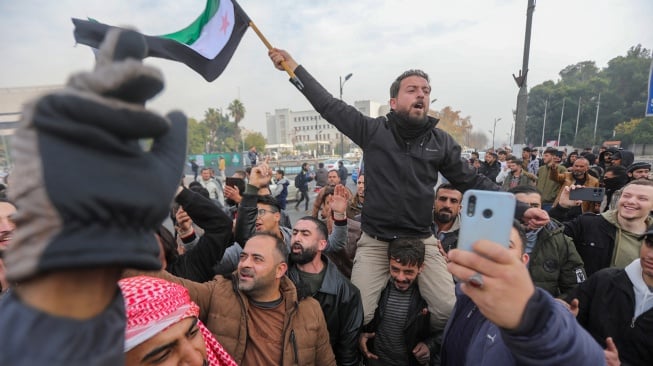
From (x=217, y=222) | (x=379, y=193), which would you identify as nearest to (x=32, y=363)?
(x=217, y=222)

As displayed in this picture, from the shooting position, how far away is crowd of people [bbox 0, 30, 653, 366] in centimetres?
49

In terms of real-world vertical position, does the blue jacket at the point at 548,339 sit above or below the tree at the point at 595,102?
below

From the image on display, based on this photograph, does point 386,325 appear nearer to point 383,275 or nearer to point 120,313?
point 383,275

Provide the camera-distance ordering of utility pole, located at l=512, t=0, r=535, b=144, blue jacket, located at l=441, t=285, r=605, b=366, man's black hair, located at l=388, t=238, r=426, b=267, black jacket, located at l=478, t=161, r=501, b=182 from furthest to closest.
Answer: black jacket, located at l=478, t=161, r=501, b=182 < utility pole, located at l=512, t=0, r=535, b=144 < man's black hair, located at l=388, t=238, r=426, b=267 < blue jacket, located at l=441, t=285, r=605, b=366

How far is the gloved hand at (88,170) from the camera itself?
0.47 metres

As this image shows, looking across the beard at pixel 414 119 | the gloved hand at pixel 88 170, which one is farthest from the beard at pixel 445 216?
the gloved hand at pixel 88 170

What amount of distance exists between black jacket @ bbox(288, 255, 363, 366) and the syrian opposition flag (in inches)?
92.9

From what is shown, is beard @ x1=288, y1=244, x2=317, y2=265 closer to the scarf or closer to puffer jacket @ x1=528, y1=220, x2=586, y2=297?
the scarf

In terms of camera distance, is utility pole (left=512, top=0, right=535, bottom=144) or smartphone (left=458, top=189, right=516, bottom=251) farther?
utility pole (left=512, top=0, right=535, bottom=144)

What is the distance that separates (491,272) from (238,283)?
A: 77.5 inches

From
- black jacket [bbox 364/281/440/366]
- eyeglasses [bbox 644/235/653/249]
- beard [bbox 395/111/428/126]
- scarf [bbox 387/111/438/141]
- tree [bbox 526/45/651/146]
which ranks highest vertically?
tree [bbox 526/45/651/146]

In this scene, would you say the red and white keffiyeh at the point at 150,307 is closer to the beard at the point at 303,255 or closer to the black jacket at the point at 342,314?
the black jacket at the point at 342,314

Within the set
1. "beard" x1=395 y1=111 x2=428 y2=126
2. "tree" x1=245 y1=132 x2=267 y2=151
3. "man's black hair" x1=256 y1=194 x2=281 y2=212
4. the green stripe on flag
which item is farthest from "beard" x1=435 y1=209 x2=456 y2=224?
"tree" x1=245 y1=132 x2=267 y2=151

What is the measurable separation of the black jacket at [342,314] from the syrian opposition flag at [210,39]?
2.36m
